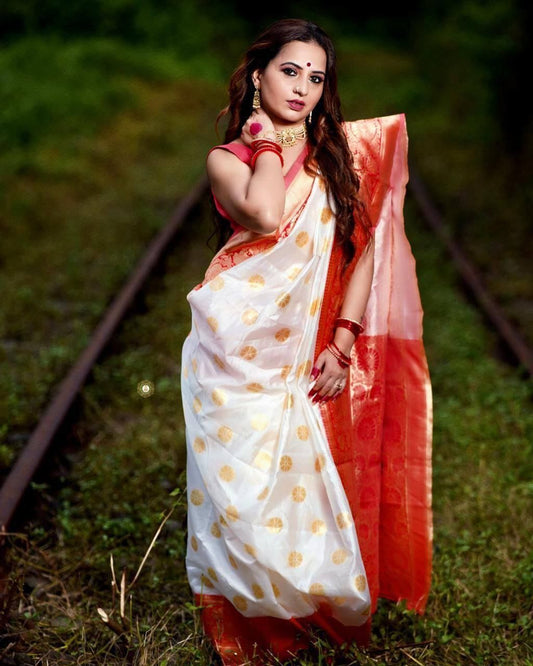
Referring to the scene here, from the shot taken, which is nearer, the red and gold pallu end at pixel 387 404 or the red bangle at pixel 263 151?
the red bangle at pixel 263 151

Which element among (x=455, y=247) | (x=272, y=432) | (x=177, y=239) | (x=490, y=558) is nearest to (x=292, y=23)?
(x=272, y=432)

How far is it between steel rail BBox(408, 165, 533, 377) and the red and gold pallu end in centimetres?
241

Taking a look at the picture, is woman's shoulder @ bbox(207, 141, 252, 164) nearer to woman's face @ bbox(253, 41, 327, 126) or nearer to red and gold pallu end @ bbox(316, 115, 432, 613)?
woman's face @ bbox(253, 41, 327, 126)

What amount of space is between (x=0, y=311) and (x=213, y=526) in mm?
3448

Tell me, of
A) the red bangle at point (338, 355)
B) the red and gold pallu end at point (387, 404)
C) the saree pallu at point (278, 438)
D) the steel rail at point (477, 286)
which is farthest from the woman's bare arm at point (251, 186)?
the steel rail at point (477, 286)

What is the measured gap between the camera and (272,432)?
7.23ft

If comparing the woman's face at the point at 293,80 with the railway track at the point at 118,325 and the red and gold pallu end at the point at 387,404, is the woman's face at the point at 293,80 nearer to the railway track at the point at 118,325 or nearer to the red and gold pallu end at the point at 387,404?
the red and gold pallu end at the point at 387,404

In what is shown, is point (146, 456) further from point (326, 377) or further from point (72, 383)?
point (326, 377)

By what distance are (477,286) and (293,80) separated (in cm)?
435

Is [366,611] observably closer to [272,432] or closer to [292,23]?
[272,432]

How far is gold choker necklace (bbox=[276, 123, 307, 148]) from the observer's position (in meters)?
2.22

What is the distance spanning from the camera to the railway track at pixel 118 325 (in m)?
3.31

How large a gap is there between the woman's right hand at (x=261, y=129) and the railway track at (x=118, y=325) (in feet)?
5.09

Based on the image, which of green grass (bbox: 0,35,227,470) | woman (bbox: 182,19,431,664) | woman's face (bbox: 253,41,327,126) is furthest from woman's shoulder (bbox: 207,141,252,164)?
green grass (bbox: 0,35,227,470)
